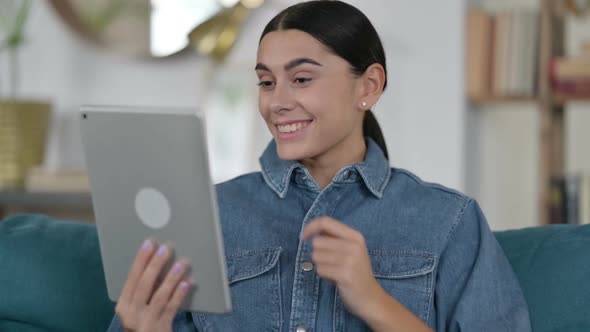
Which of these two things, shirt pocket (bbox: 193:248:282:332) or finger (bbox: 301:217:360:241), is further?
shirt pocket (bbox: 193:248:282:332)

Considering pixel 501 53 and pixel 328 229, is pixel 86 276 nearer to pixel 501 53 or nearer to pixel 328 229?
pixel 328 229

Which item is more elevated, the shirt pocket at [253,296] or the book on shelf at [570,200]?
the book on shelf at [570,200]

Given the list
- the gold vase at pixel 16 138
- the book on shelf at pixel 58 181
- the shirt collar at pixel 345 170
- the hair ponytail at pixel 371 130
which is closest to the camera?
the shirt collar at pixel 345 170

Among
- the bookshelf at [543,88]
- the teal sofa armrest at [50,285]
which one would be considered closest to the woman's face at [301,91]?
the teal sofa armrest at [50,285]

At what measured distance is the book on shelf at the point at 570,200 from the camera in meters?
2.82

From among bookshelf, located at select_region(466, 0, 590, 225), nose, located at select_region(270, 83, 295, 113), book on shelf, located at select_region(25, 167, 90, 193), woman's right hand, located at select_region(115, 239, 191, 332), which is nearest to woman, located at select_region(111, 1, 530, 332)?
nose, located at select_region(270, 83, 295, 113)

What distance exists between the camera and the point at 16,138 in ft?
9.36

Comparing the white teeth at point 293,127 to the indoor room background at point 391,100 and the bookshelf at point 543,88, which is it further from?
the bookshelf at point 543,88

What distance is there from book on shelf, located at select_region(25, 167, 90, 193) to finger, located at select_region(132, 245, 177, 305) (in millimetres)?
1609

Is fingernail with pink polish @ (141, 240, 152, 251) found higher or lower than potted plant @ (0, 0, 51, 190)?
lower

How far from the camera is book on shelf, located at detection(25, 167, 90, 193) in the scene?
2.72 metres

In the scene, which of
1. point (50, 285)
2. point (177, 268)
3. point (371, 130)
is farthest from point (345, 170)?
point (50, 285)

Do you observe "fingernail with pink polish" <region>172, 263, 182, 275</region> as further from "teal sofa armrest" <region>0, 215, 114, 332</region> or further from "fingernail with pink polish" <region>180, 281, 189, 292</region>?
"teal sofa armrest" <region>0, 215, 114, 332</region>

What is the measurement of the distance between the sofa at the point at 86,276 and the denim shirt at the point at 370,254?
79 millimetres
